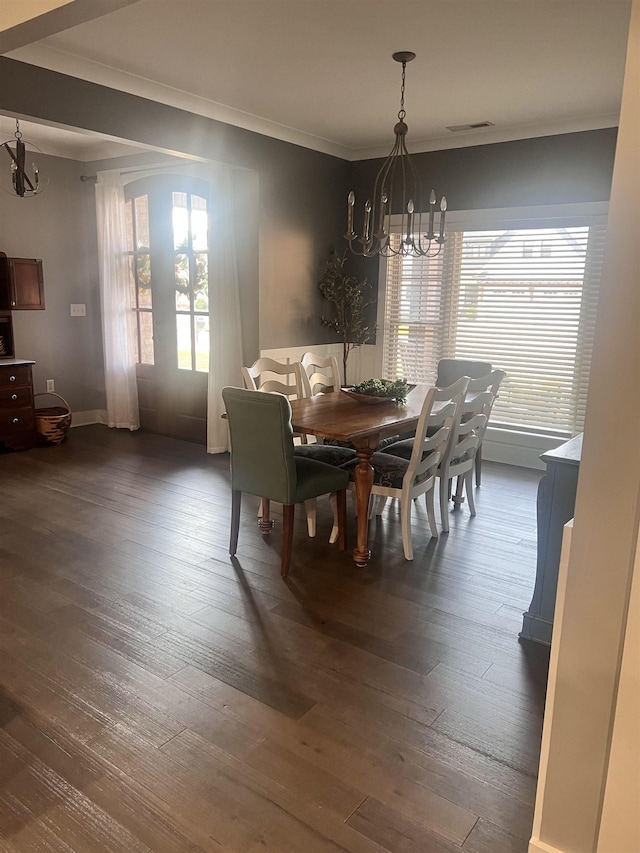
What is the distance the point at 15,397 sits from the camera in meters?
5.86

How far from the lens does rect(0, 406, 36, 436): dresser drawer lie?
5.80m

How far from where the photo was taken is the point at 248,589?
10.8ft

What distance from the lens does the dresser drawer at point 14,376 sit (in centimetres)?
579

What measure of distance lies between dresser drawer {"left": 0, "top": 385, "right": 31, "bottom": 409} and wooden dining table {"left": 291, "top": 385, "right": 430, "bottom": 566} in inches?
124

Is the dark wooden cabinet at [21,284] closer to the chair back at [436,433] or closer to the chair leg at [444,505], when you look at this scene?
the chair back at [436,433]

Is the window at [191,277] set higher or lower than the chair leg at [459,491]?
higher

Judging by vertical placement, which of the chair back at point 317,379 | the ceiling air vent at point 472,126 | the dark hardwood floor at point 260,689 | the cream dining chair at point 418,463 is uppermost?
the ceiling air vent at point 472,126

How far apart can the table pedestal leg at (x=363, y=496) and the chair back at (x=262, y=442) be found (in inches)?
15.4

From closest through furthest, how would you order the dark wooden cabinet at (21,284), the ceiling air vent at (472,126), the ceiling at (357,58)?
the ceiling at (357,58) → the ceiling air vent at (472,126) → the dark wooden cabinet at (21,284)

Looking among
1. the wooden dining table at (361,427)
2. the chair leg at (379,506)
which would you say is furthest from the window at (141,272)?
the chair leg at (379,506)

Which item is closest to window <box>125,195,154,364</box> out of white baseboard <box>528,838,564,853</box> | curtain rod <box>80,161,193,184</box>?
curtain rod <box>80,161,193,184</box>

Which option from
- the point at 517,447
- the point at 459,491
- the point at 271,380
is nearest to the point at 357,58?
the point at 271,380

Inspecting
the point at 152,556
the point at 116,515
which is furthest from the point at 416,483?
the point at 116,515

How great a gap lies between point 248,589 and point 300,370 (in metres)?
1.83
